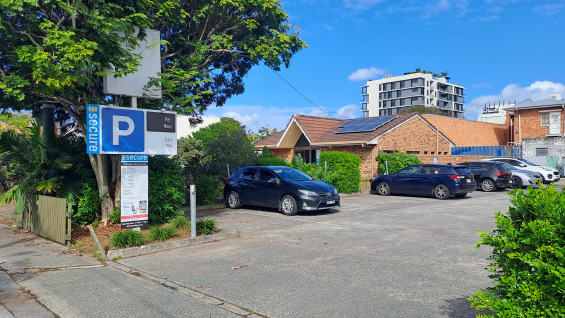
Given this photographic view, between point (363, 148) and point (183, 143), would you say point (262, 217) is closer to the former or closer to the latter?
point (183, 143)

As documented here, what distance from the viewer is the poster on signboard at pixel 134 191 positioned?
9.15 metres

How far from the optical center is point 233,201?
14.6 metres

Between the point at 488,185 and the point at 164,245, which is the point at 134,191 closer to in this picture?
the point at 164,245

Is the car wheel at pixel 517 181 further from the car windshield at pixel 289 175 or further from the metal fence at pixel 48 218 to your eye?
the metal fence at pixel 48 218

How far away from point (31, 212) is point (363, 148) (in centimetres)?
1753

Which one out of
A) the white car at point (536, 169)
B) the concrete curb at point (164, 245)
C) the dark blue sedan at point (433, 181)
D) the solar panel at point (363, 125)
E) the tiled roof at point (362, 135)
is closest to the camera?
the concrete curb at point (164, 245)

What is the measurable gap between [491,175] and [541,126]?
2469 centimetres

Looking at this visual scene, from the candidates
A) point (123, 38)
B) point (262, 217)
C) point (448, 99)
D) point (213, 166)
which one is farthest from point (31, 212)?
point (448, 99)

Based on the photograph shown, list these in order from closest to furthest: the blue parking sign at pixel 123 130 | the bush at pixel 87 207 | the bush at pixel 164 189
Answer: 1. the blue parking sign at pixel 123 130
2. the bush at pixel 87 207
3. the bush at pixel 164 189

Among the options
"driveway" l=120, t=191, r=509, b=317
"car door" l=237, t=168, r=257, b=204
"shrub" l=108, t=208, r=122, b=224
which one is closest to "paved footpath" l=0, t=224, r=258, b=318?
"driveway" l=120, t=191, r=509, b=317

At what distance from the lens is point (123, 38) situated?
28.9 feet

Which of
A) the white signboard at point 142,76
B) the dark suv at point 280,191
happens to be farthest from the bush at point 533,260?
the dark suv at point 280,191

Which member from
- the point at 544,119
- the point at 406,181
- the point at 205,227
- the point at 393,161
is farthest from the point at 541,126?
the point at 205,227

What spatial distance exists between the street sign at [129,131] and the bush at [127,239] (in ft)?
6.36
